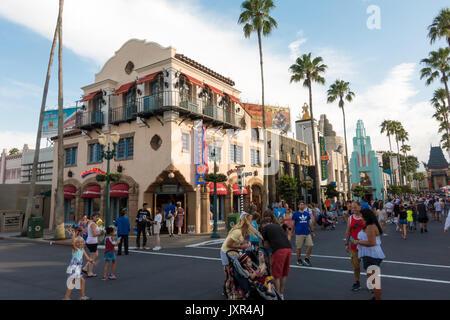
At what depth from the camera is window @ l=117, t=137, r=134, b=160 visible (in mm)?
20609

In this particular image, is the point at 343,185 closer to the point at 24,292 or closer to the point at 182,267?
the point at 182,267

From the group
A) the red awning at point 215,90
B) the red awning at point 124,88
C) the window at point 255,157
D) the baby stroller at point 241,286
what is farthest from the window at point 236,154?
the baby stroller at point 241,286

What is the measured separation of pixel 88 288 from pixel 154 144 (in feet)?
44.1

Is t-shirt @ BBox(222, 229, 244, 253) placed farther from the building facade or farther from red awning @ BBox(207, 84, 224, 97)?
red awning @ BBox(207, 84, 224, 97)

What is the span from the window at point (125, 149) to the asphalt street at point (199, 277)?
10074mm

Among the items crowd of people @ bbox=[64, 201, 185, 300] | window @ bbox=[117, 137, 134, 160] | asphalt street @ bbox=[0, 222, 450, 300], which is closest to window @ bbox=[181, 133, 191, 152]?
window @ bbox=[117, 137, 134, 160]

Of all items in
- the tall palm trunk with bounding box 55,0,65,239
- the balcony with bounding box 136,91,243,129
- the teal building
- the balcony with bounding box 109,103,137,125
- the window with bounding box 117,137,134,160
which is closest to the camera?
the tall palm trunk with bounding box 55,0,65,239

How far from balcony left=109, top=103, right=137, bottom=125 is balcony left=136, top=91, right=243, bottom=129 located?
28.4 inches

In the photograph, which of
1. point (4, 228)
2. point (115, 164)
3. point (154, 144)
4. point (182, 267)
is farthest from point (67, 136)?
point (182, 267)

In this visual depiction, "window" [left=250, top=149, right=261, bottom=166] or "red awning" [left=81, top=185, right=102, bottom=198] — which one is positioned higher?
"window" [left=250, top=149, right=261, bottom=166]

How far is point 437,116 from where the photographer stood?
44.4 meters

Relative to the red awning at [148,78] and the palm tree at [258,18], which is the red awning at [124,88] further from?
the palm tree at [258,18]

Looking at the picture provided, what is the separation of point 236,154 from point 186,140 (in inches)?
223

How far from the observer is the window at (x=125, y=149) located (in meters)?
20.6
